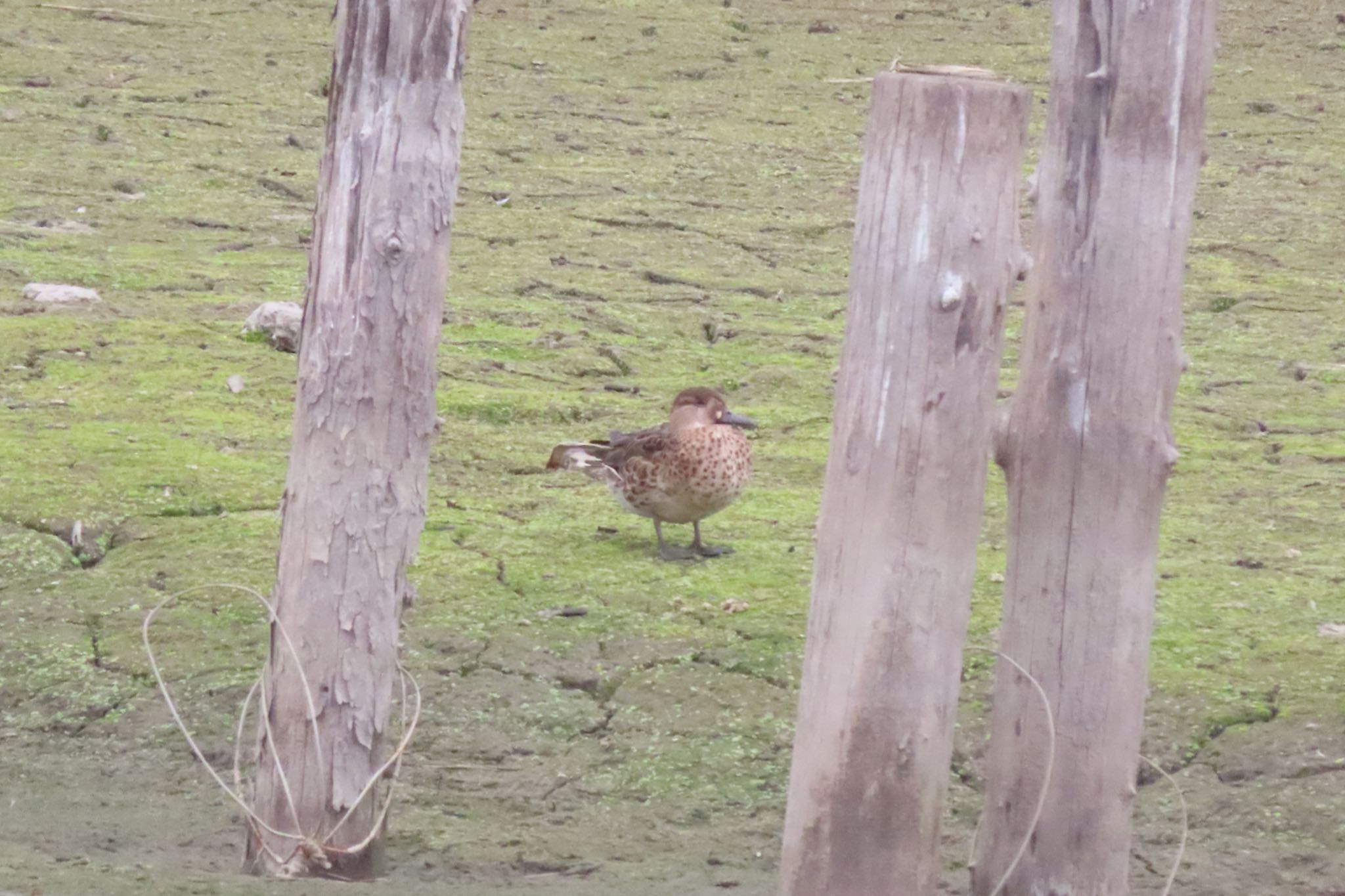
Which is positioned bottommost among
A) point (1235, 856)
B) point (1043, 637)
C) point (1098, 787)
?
point (1235, 856)

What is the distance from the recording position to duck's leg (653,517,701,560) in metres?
6.02

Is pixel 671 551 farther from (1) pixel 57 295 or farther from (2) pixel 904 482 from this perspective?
(1) pixel 57 295

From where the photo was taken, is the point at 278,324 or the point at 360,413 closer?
the point at 360,413

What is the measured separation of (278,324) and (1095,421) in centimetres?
509

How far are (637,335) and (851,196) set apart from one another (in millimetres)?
3103

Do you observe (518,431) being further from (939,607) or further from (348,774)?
(939,607)

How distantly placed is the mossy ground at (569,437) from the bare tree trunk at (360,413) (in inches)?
10.4

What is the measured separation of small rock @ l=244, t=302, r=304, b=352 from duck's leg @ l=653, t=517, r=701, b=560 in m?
2.32

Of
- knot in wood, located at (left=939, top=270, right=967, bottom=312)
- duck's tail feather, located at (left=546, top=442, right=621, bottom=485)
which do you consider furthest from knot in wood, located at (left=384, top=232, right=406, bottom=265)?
duck's tail feather, located at (left=546, top=442, right=621, bottom=485)

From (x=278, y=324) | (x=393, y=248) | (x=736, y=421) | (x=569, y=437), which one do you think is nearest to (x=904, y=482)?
(x=393, y=248)

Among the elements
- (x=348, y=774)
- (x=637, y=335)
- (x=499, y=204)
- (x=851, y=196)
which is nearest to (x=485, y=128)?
(x=499, y=204)

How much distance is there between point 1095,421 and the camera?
11.3 ft

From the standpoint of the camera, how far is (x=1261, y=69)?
13.9 meters

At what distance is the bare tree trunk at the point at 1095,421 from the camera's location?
3.39 m
